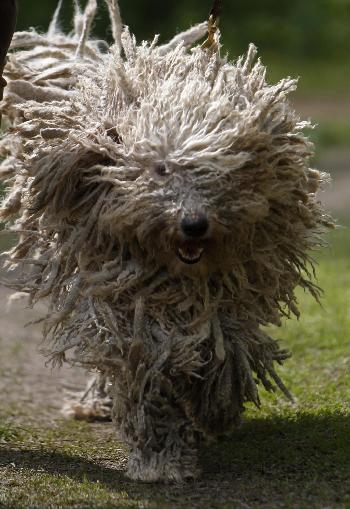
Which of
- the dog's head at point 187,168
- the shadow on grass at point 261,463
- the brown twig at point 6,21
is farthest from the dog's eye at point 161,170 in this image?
the shadow on grass at point 261,463

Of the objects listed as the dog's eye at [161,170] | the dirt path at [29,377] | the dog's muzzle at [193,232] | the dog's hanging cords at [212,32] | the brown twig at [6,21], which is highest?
the dog's hanging cords at [212,32]

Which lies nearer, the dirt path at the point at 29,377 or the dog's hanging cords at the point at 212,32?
the dog's hanging cords at the point at 212,32

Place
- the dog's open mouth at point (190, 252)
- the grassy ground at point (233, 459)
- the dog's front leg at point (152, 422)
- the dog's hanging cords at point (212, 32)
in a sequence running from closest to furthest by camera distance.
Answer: the grassy ground at point (233, 459), the dog's open mouth at point (190, 252), the dog's front leg at point (152, 422), the dog's hanging cords at point (212, 32)

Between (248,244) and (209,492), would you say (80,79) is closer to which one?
(248,244)

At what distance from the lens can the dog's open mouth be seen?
15.8 feet

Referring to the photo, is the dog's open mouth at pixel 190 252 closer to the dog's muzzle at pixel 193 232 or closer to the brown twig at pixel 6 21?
the dog's muzzle at pixel 193 232

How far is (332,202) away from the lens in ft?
48.3

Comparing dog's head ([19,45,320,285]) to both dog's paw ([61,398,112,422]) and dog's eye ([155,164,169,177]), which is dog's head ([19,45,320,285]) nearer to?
dog's eye ([155,164,169,177])

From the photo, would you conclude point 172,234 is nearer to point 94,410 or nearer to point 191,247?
point 191,247

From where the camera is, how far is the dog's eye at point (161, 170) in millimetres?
4906

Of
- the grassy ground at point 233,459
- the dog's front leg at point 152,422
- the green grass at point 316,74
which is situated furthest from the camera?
the green grass at point 316,74

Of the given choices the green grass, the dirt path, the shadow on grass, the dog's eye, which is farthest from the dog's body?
the green grass

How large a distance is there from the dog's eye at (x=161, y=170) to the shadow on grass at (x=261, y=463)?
1.29 meters

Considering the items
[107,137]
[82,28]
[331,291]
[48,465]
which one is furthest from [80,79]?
[331,291]
